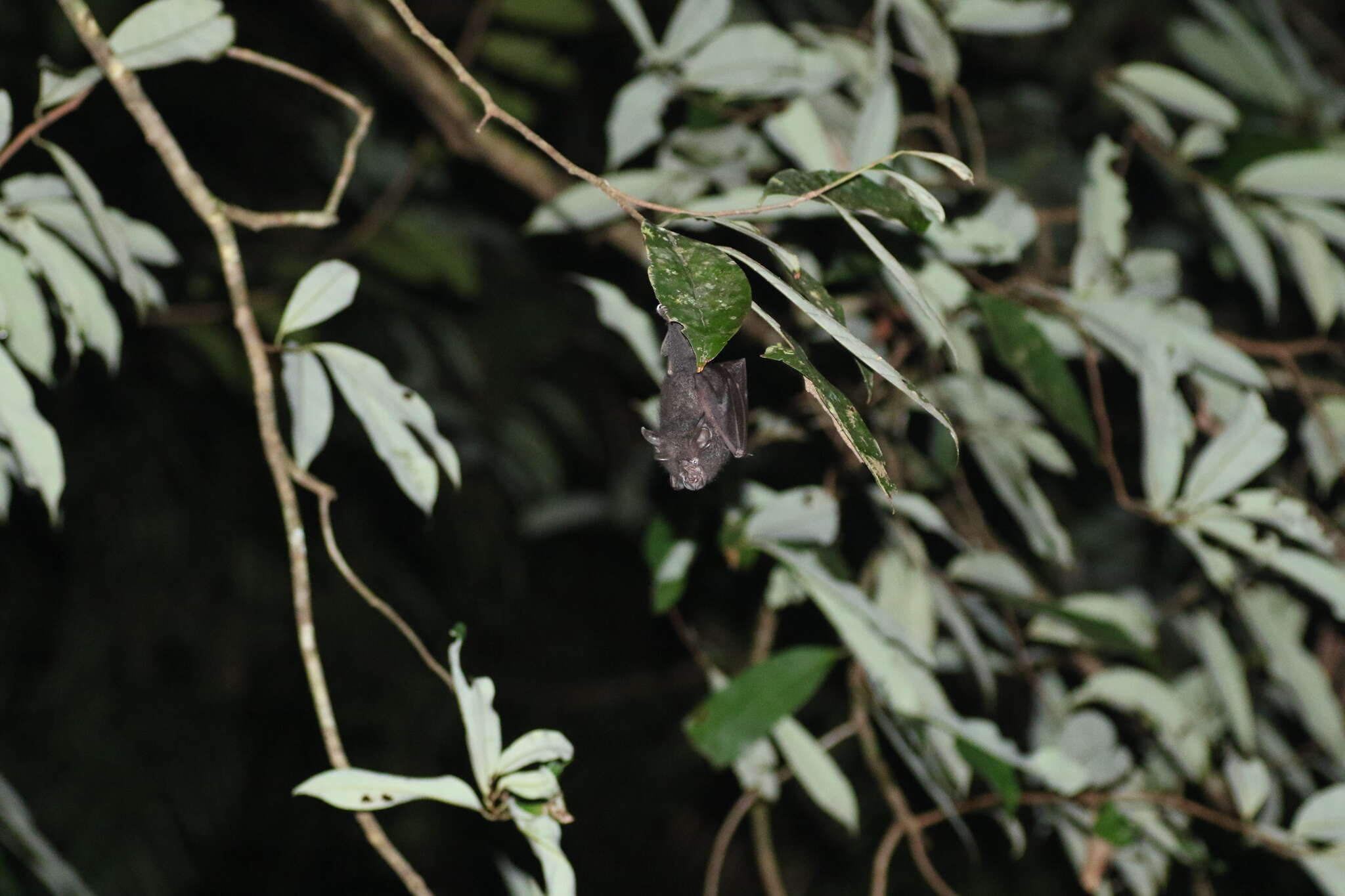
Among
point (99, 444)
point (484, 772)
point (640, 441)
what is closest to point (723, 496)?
point (484, 772)

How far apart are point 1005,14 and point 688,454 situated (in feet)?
1.90

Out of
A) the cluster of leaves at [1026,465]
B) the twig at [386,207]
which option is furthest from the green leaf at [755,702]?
the twig at [386,207]

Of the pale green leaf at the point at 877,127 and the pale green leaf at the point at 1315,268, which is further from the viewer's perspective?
the pale green leaf at the point at 1315,268

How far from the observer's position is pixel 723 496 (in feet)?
2.49

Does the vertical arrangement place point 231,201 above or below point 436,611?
above

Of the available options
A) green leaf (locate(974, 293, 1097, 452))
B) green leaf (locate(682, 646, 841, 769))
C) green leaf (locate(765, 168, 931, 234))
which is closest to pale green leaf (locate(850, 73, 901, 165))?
green leaf (locate(974, 293, 1097, 452))

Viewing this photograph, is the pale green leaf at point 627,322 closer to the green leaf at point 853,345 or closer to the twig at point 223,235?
the twig at point 223,235

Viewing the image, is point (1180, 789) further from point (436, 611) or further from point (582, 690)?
point (582, 690)

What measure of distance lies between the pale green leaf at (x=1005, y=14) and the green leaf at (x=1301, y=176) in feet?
0.61

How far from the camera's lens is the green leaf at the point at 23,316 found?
0.62m

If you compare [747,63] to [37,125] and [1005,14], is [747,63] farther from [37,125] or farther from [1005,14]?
[37,125]

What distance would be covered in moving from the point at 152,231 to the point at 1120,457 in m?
1.05

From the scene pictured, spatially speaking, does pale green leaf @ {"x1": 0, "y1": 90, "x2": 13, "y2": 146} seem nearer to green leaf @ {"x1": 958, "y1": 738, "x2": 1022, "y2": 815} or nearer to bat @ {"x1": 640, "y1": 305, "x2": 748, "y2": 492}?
bat @ {"x1": 640, "y1": 305, "x2": 748, "y2": 492}

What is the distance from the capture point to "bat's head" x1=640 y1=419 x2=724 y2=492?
437 mm
